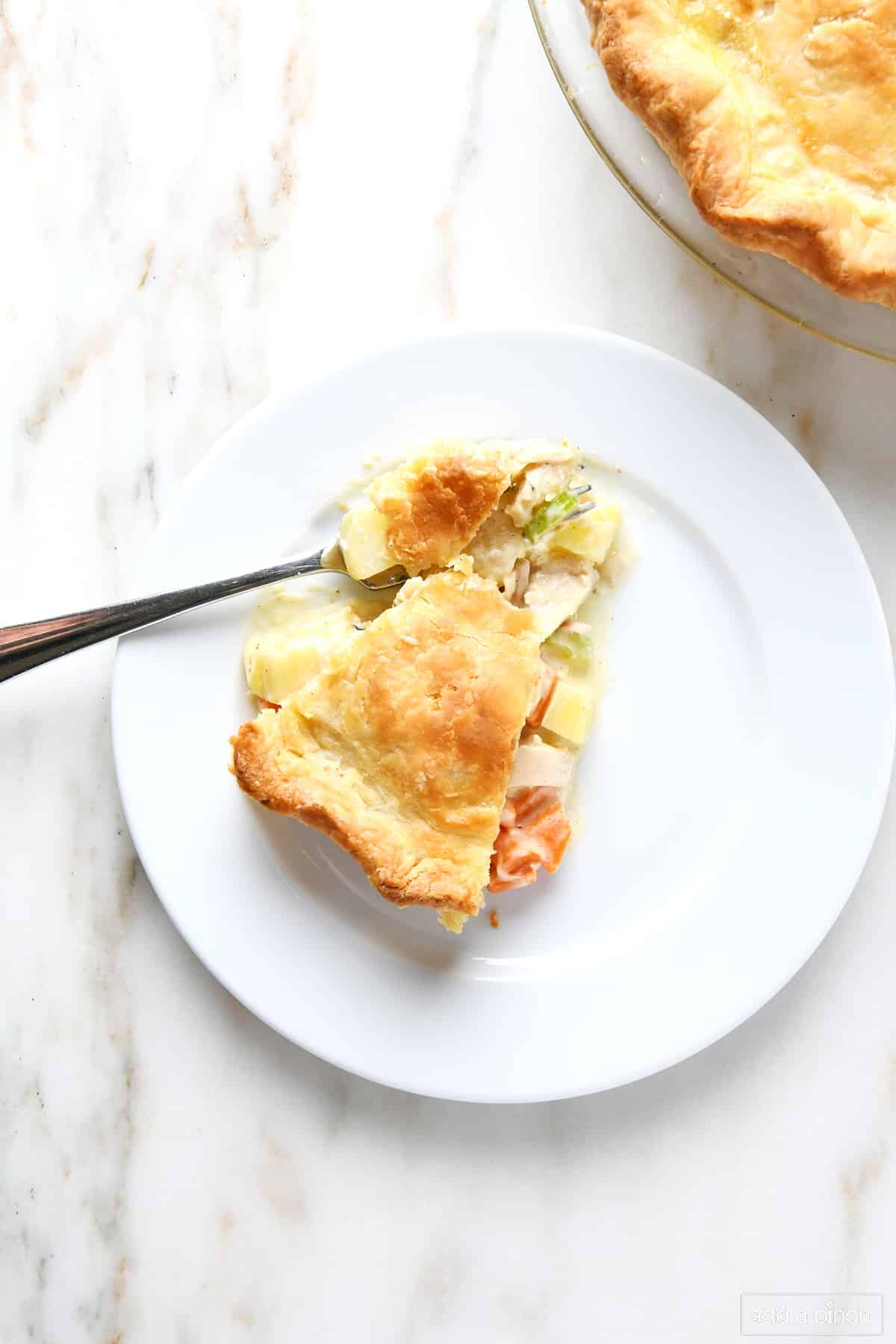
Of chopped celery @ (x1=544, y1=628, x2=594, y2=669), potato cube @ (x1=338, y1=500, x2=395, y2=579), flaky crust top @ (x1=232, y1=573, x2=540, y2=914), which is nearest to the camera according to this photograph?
flaky crust top @ (x1=232, y1=573, x2=540, y2=914)

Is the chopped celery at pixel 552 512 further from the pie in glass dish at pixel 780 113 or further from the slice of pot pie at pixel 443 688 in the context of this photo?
the pie in glass dish at pixel 780 113

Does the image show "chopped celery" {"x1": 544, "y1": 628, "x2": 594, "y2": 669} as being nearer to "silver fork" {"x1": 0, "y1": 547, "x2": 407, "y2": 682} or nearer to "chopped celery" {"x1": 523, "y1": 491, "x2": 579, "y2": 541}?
"chopped celery" {"x1": 523, "y1": 491, "x2": 579, "y2": 541}

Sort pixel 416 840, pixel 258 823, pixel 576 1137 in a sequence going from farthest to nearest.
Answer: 1. pixel 576 1137
2. pixel 258 823
3. pixel 416 840

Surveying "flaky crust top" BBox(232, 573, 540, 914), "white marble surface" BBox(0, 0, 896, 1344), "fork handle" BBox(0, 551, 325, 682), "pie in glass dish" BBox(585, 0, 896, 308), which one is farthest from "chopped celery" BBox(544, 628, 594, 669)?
"pie in glass dish" BBox(585, 0, 896, 308)

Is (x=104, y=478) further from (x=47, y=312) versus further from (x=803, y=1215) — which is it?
(x=803, y=1215)

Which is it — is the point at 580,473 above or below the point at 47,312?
below

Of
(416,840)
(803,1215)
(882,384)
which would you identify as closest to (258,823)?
(416,840)
